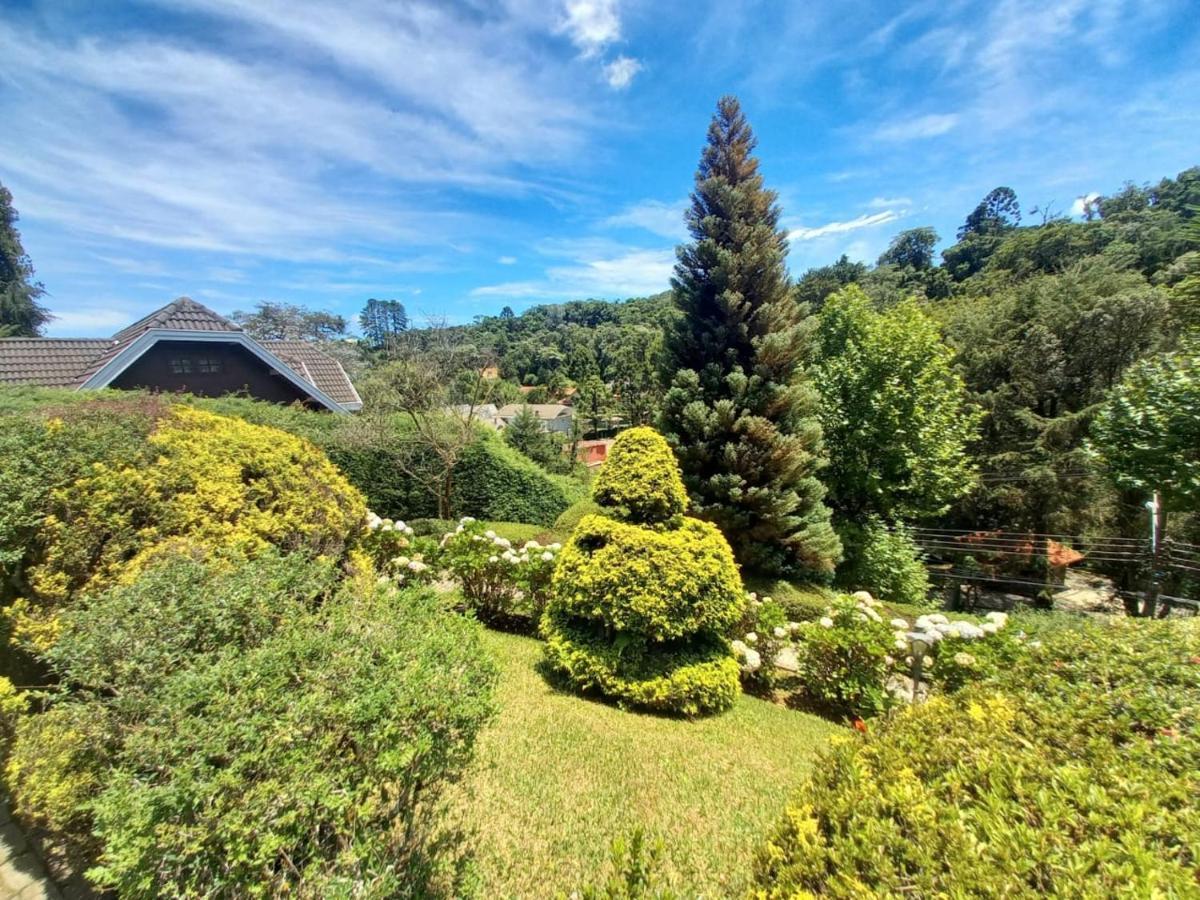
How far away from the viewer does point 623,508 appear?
5316mm

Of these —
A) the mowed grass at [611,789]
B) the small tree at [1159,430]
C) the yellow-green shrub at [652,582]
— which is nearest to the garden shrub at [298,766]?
the mowed grass at [611,789]

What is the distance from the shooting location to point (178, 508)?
3.39 meters

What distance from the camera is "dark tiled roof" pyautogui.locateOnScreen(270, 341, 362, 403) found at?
575 inches

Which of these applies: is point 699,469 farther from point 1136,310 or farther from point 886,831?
point 1136,310

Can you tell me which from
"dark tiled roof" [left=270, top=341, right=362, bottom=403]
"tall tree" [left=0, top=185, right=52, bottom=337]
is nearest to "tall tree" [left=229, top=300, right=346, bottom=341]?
"tall tree" [left=0, top=185, right=52, bottom=337]

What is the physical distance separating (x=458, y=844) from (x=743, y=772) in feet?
8.00

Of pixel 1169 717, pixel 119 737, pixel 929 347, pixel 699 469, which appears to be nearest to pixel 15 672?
pixel 119 737

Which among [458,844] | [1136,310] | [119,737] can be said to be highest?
[1136,310]

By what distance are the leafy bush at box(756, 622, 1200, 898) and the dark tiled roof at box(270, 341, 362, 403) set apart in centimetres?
1571

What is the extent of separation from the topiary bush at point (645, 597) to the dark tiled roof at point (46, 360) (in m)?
13.0

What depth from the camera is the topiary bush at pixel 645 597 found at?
482 cm

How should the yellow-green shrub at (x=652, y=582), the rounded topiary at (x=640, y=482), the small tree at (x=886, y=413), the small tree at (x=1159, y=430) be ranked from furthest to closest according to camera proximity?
the small tree at (x=886, y=413) < the small tree at (x=1159, y=430) < the rounded topiary at (x=640, y=482) < the yellow-green shrub at (x=652, y=582)

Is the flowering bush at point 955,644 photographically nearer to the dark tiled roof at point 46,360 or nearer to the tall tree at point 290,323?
the dark tiled roof at point 46,360

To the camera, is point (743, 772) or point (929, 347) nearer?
point (743, 772)
